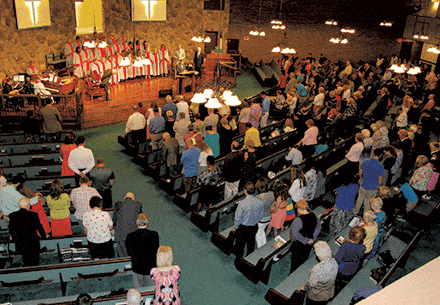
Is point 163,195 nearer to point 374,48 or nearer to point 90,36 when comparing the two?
point 90,36

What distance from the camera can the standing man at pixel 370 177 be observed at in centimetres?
639

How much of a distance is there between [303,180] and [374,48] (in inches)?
723

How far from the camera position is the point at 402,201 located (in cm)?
669

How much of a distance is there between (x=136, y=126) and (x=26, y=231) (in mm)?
4520

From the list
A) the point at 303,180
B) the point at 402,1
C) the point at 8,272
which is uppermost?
the point at 402,1

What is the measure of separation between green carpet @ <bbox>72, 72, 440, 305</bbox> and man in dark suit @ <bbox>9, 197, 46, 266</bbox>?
1191mm

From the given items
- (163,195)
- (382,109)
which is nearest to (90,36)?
(163,195)

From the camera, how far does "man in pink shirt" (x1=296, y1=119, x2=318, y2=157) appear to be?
321 inches

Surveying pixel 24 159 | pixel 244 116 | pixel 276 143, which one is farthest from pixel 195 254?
pixel 244 116

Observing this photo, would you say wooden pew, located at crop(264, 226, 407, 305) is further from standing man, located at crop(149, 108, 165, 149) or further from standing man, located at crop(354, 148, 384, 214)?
standing man, located at crop(149, 108, 165, 149)

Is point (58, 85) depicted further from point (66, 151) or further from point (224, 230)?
point (224, 230)

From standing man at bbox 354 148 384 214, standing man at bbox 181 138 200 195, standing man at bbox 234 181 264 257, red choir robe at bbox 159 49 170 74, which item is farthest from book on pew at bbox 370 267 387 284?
red choir robe at bbox 159 49 170 74

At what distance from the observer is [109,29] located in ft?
51.9

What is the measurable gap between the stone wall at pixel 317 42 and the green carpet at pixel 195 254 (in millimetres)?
14368
